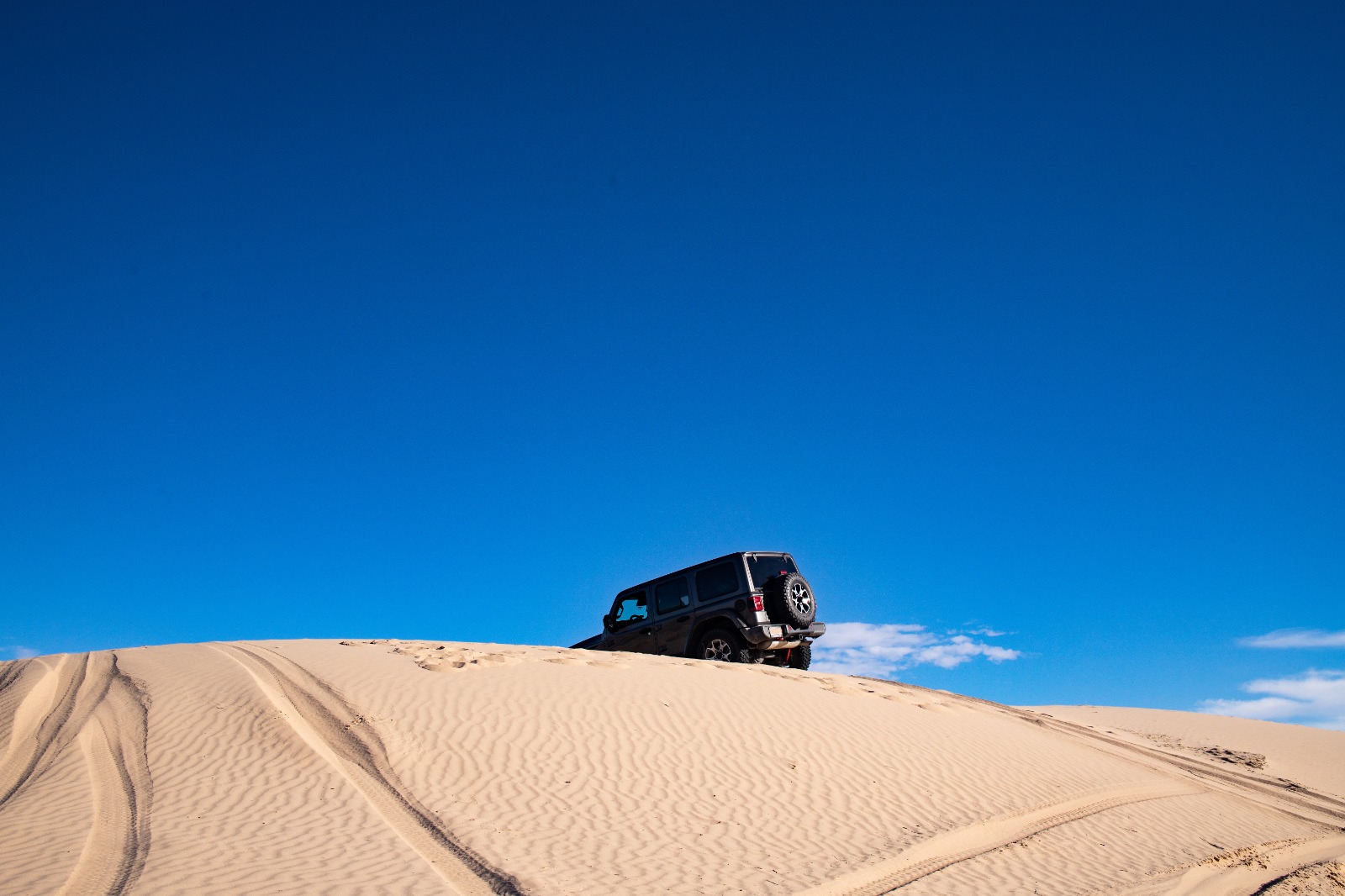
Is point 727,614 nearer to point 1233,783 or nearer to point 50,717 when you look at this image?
point 1233,783

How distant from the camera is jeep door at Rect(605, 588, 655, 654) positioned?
43.8 ft

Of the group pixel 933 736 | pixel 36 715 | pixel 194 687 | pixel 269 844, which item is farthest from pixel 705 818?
pixel 36 715

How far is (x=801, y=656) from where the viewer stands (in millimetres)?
12992

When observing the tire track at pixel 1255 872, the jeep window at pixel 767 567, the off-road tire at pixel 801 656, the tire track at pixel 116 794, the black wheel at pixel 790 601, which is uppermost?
the jeep window at pixel 767 567

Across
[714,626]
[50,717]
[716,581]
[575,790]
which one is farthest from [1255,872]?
[50,717]

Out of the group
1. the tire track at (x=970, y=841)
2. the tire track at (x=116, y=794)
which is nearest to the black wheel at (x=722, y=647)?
the tire track at (x=970, y=841)

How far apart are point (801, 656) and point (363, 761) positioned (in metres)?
7.95

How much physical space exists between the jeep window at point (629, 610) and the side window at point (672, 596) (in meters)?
0.32

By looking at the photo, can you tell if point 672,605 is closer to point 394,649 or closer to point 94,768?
point 394,649

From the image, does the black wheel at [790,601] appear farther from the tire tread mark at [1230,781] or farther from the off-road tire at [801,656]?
the tire tread mark at [1230,781]

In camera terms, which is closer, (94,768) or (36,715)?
(94,768)

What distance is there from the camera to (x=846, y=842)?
580cm

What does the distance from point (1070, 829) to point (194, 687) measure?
9.29 m

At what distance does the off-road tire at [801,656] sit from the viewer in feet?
42.4
